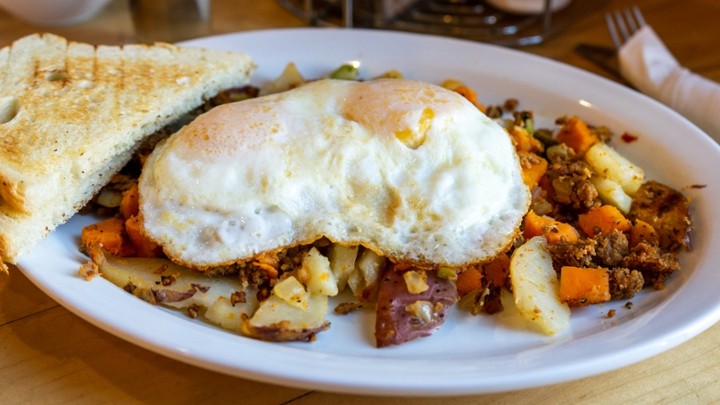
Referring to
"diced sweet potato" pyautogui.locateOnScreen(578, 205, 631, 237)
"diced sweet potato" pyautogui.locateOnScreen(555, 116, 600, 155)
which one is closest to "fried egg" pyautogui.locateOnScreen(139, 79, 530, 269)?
"diced sweet potato" pyautogui.locateOnScreen(578, 205, 631, 237)

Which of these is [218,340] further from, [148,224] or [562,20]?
[562,20]

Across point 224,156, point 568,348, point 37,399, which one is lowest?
point 37,399

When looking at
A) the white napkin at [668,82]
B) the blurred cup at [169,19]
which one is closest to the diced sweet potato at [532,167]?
the white napkin at [668,82]

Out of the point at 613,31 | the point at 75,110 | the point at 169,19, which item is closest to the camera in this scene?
the point at 75,110

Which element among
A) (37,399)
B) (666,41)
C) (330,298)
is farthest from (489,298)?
(666,41)

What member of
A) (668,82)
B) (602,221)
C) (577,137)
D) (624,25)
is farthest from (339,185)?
(624,25)

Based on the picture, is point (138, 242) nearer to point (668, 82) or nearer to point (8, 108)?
point (8, 108)
